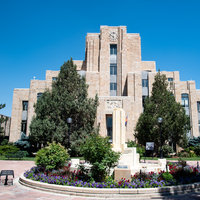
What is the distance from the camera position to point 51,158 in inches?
421

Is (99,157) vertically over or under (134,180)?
over

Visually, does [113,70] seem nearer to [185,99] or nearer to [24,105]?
[185,99]

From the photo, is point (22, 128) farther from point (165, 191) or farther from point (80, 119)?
point (165, 191)

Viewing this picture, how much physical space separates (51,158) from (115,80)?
27.3 meters

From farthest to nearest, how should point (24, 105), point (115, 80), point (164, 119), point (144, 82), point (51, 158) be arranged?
point (24, 105) → point (115, 80) → point (144, 82) → point (164, 119) → point (51, 158)

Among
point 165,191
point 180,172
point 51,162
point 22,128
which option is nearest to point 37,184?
point 51,162

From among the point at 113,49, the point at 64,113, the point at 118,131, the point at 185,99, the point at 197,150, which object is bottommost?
the point at 197,150

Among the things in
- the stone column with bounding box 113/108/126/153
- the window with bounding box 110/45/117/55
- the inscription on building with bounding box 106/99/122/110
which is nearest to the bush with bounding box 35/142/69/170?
the stone column with bounding box 113/108/126/153

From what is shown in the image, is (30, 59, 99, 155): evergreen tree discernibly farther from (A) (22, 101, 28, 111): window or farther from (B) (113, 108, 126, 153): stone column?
(A) (22, 101, 28, 111): window

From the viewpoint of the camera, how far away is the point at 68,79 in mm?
27562

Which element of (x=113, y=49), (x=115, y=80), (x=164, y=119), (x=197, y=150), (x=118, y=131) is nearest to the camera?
(x=118, y=131)

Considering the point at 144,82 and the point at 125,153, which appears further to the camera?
the point at 144,82

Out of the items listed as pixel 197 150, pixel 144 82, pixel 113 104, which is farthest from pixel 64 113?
pixel 197 150

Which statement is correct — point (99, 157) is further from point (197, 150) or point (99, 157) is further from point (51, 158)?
point (197, 150)
